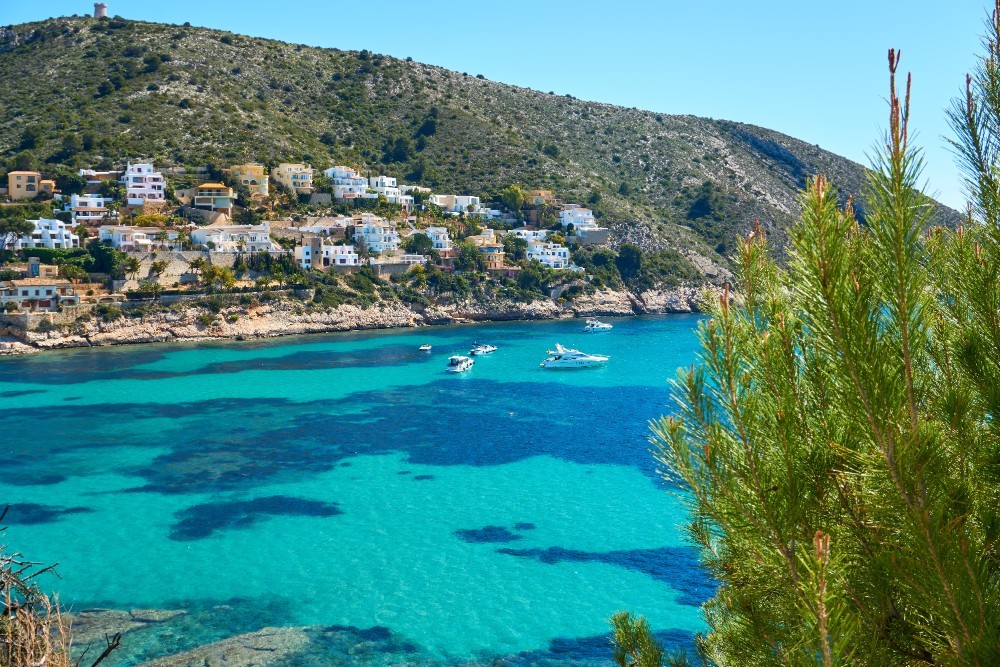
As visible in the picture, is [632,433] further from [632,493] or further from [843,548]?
[843,548]

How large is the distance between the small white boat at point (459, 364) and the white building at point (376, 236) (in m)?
19.8

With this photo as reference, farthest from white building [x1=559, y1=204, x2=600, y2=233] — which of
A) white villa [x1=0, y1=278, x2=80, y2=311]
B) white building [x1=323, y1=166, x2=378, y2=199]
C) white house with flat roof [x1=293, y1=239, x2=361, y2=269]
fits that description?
white villa [x1=0, y1=278, x2=80, y2=311]

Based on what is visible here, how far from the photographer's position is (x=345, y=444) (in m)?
25.1

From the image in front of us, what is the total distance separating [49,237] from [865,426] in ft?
167

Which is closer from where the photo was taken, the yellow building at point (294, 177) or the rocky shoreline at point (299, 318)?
the rocky shoreline at point (299, 318)

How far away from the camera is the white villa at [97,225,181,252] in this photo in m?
46.2

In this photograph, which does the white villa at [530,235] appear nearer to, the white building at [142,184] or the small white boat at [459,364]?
the white building at [142,184]

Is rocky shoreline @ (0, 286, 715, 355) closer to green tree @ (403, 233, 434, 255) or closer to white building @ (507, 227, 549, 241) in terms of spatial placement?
green tree @ (403, 233, 434, 255)

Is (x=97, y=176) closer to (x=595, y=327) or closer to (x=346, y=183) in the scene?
(x=346, y=183)

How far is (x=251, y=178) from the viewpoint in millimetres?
57938

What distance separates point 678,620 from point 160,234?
1728 inches

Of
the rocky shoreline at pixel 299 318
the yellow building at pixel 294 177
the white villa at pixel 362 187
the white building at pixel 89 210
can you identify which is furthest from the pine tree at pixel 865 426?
Answer: the white villa at pixel 362 187

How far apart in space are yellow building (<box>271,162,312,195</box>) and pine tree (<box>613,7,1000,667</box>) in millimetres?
60511

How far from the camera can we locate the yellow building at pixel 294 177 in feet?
198
